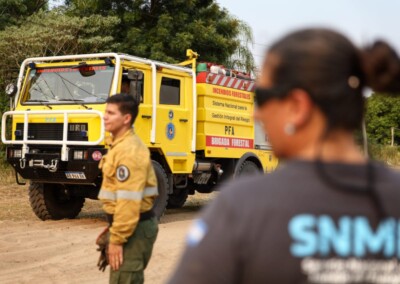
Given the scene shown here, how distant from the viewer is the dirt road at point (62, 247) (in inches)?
282

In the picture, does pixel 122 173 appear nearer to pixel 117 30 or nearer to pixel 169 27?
pixel 169 27

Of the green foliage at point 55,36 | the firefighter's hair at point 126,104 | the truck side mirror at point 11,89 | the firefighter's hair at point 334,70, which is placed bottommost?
the firefighter's hair at point 334,70

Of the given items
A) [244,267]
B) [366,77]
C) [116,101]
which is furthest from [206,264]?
[116,101]

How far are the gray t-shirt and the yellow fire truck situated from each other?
8.26 metres

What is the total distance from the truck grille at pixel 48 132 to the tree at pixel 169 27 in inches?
364

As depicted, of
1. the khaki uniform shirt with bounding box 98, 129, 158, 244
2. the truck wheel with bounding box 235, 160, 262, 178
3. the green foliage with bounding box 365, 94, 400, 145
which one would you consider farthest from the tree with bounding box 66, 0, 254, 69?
the green foliage with bounding box 365, 94, 400, 145

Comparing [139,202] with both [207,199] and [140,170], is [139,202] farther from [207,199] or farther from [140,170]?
[207,199]

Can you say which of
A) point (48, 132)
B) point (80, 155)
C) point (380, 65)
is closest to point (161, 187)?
point (80, 155)

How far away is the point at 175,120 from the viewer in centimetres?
1096

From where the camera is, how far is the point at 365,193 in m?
1.55

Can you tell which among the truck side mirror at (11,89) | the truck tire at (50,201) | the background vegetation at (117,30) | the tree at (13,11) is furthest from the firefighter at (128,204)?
the tree at (13,11)

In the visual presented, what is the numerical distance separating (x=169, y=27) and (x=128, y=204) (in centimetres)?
1669

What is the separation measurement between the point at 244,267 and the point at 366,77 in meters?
0.53

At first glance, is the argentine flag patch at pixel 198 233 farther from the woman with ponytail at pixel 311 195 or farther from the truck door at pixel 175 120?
the truck door at pixel 175 120
